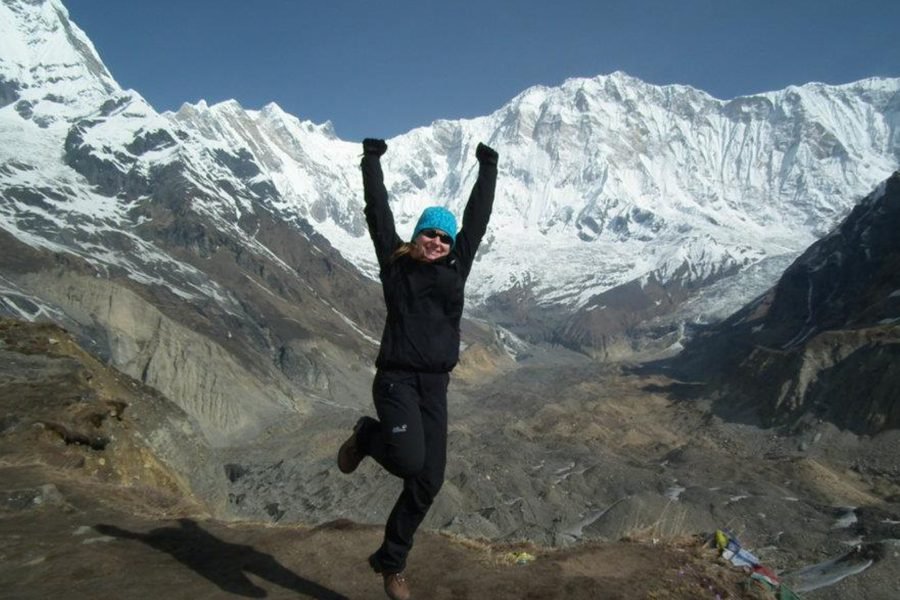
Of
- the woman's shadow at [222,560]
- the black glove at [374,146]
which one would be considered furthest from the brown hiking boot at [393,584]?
the black glove at [374,146]

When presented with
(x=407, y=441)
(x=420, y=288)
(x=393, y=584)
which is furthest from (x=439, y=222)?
(x=393, y=584)

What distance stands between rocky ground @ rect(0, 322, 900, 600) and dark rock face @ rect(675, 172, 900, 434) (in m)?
13.8

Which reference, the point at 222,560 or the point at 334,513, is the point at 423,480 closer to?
the point at 222,560

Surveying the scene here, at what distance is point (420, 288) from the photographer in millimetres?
5738

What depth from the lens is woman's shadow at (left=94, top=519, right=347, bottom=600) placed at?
6.33 m

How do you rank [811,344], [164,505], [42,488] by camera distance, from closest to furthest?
[42,488]
[164,505]
[811,344]

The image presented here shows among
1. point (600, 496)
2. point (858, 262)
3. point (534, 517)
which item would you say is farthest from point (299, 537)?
point (858, 262)

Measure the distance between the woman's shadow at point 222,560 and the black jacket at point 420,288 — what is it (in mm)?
2266

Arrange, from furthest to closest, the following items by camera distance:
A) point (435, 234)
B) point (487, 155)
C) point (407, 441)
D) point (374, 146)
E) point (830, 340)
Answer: point (830, 340) → point (487, 155) → point (374, 146) → point (435, 234) → point (407, 441)

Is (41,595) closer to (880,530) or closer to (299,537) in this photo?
(299,537)

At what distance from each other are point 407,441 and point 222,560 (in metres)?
2.93

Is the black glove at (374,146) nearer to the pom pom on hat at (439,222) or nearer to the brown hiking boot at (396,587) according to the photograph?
the pom pom on hat at (439,222)

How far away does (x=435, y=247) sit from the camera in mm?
5855

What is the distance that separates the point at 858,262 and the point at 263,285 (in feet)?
371
